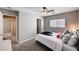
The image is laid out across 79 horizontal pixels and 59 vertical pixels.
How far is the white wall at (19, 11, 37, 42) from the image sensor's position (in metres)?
1.39

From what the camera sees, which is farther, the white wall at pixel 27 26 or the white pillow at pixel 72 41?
the white wall at pixel 27 26

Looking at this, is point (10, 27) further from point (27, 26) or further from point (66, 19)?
point (66, 19)

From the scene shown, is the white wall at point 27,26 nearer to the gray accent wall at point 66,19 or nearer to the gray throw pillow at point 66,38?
the gray accent wall at point 66,19

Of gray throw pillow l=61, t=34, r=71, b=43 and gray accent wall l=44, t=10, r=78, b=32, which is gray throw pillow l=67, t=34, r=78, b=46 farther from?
gray accent wall l=44, t=10, r=78, b=32

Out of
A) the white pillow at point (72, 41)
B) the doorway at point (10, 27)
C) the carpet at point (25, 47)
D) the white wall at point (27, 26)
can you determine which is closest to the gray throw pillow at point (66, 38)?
the white pillow at point (72, 41)

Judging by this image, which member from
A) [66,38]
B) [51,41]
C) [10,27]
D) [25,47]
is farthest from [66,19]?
[10,27]

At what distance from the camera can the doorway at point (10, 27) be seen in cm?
124

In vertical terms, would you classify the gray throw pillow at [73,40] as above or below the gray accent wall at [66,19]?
below

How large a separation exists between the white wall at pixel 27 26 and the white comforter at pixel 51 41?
148 mm

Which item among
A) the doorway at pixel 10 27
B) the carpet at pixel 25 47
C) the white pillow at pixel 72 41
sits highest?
the doorway at pixel 10 27

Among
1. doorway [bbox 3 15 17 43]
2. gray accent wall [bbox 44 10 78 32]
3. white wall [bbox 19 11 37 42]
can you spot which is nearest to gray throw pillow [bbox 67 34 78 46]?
gray accent wall [bbox 44 10 78 32]

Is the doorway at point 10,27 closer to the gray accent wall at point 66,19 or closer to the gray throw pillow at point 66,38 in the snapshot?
the gray accent wall at point 66,19

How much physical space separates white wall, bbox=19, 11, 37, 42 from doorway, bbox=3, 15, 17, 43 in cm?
11
